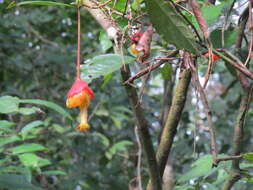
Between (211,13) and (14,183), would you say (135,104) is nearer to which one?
(211,13)

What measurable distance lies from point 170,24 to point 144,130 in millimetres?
200

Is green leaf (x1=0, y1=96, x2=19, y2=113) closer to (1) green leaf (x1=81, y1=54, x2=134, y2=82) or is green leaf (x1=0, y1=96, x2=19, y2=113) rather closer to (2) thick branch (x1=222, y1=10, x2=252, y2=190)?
(1) green leaf (x1=81, y1=54, x2=134, y2=82)

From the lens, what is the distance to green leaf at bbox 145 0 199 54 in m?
Answer: 0.56

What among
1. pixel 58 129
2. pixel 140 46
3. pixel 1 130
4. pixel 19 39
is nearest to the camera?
pixel 140 46

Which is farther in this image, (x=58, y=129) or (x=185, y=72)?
(x=58, y=129)

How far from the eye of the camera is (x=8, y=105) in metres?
0.89

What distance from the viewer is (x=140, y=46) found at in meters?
0.53

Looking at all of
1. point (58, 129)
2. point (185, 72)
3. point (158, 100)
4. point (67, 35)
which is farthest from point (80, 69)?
point (67, 35)

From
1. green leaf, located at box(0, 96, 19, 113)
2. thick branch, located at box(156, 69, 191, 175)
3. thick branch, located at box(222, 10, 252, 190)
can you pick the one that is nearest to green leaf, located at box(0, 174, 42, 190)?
green leaf, located at box(0, 96, 19, 113)

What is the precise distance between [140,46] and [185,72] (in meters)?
0.29

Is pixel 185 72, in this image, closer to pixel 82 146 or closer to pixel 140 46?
pixel 140 46

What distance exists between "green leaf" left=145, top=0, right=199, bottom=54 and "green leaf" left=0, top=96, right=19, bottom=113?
41 cm

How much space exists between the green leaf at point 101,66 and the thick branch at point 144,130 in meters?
0.02

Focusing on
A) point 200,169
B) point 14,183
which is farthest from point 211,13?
point 14,183
